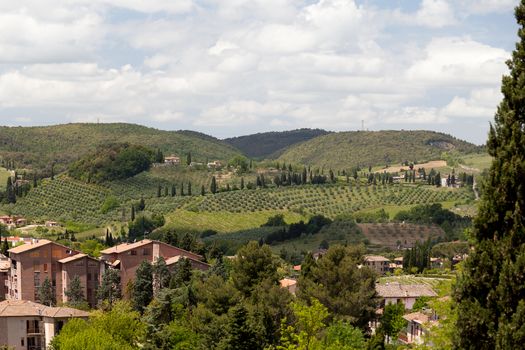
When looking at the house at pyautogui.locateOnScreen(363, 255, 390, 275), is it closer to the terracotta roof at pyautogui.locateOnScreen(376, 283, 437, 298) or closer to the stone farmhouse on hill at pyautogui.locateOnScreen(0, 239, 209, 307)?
the terracotta roof at pyautogui.locateOnScreen(376, 283, 437, 298)

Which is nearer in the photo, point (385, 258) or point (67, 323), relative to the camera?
point (67, 323)

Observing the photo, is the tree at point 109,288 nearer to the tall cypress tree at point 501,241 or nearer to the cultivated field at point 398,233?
the tall cypress tree at point 501,241

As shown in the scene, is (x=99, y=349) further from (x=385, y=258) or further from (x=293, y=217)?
(x=293, y=217)

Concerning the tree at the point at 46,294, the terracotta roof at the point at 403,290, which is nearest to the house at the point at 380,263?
the terracotta roof at the point at 403,290

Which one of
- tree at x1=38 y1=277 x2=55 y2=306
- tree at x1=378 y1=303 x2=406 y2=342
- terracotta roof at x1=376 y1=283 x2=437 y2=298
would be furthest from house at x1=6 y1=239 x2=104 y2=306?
tree at x1=378 y1=303 x2=406 y2=342

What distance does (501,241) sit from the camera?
20.3 m

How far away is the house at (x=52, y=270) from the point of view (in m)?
84.9

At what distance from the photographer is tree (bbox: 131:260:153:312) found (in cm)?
7831

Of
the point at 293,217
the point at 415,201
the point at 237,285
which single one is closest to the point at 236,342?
the point at 237,285

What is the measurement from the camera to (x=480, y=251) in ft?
67.6

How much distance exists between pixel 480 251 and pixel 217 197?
167670mm

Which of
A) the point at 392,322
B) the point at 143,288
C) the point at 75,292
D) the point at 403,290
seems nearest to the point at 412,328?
the point at 392,322

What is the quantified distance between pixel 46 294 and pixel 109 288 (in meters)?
6.45

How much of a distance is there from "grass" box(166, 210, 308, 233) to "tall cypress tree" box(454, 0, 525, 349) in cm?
13924
